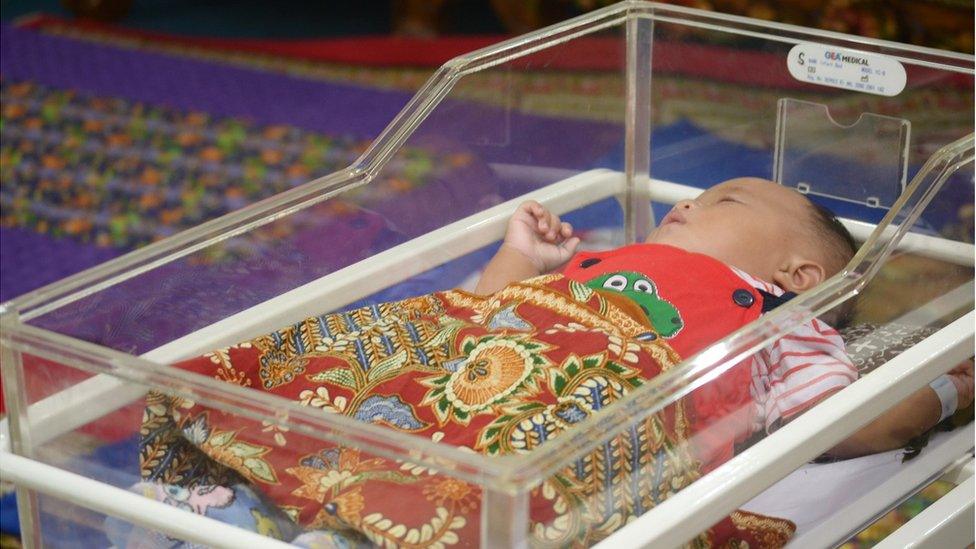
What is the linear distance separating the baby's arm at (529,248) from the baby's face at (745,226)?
0.09 meters

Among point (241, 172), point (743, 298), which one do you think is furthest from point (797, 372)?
point (241, 172)

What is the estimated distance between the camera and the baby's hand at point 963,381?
1.13 meters

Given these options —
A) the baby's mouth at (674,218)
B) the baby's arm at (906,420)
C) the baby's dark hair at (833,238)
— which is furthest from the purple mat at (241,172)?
the baby's arm at (906,420)

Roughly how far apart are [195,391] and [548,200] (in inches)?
23.9

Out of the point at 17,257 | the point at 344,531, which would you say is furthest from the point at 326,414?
the point at 17,257

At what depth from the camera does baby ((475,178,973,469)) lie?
1001 mm

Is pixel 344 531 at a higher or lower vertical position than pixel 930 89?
lower

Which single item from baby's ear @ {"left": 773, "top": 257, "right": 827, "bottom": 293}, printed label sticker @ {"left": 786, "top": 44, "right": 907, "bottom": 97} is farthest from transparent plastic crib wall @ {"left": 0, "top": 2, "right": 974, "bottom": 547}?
baby's ear @ {"left": 773, "top": 257, "right": 827, "bottom": 293}

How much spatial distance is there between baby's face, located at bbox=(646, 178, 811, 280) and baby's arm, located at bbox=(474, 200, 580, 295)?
0.09 metres

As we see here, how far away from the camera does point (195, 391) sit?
2.81 feet

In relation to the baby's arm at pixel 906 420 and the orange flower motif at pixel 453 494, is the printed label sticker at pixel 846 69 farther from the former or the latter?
the orange flower motif at pixel 453 494

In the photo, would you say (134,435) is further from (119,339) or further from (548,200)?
(548,200)

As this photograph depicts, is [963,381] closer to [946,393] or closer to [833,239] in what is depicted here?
[946,393]

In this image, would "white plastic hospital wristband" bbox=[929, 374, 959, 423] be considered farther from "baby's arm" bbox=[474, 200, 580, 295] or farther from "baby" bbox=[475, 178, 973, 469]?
"baby's arm" bbox=[474, 200, 580, 295]
